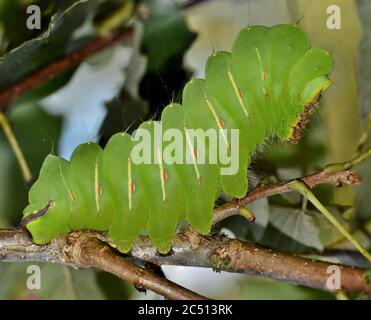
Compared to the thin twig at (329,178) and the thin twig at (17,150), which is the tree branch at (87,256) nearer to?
the thin twig at (329,178)

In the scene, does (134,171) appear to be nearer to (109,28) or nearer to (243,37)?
(243,37)

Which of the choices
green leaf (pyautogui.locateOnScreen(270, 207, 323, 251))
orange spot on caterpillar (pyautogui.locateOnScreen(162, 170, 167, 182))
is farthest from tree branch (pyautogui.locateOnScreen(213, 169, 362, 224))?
green leaf (pyautogui.locateOnScreen(270, 207, 323, 251))

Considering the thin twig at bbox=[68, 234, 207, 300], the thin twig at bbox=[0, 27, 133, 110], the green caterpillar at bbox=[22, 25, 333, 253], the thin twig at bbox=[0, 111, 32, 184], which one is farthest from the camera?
the thin twig at bbox=[0, 27, 133, 110]

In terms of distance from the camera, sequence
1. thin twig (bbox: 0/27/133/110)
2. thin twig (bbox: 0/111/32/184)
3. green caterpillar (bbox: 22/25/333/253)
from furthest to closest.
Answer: thin twig (bbox: 0/27/133/110)
thin twig (bbox: 0/111/32/184)
green caterpillar (bbox: 22/25/333/253)

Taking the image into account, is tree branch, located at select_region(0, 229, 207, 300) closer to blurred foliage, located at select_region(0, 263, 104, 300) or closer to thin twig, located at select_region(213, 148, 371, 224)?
thin twig, located at select_region(213, 148, 371, 224)

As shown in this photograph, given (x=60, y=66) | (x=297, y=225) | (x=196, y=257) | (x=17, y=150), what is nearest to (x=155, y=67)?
(x=60, y=66)
